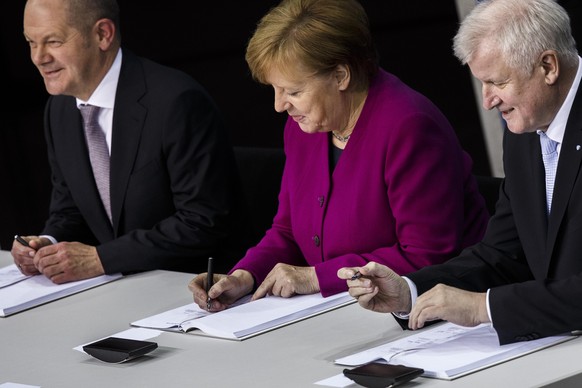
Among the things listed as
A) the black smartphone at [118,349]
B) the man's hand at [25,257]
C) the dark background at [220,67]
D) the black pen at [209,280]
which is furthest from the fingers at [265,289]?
the dark background at [220,67]

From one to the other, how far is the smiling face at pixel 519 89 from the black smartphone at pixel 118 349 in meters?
0.94

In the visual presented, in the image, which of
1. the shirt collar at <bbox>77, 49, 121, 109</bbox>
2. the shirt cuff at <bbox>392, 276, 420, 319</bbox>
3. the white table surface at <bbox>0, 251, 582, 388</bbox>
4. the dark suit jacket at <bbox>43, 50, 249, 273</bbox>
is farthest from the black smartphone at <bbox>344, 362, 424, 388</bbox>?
the shirt collar at <bbox>77, 49, 121, 109</bbox>

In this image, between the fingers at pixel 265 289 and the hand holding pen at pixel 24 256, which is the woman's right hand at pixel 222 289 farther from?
the hand holding pen at pixel 24 256

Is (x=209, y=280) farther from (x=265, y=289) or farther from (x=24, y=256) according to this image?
(x=24, y=256)

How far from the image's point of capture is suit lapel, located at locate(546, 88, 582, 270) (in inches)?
101

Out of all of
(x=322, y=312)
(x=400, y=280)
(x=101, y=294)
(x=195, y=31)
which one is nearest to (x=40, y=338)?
(x=101, y=294)

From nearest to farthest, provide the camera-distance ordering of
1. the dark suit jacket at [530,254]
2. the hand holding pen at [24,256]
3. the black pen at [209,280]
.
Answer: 1. the dark suit jacket at [530,254]
2. the black pen at [209,280]
3. the hand holding pen at [24,256]

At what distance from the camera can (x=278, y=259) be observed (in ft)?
10.9

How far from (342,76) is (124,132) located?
94cm

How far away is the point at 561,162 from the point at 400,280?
1.45 ft

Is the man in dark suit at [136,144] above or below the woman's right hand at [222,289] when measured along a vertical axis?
above

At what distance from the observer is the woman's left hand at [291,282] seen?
9.69ft

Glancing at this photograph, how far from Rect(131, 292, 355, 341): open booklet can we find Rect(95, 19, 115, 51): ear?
1.15 meters

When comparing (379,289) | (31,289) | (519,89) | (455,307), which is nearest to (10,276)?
(31,289)
